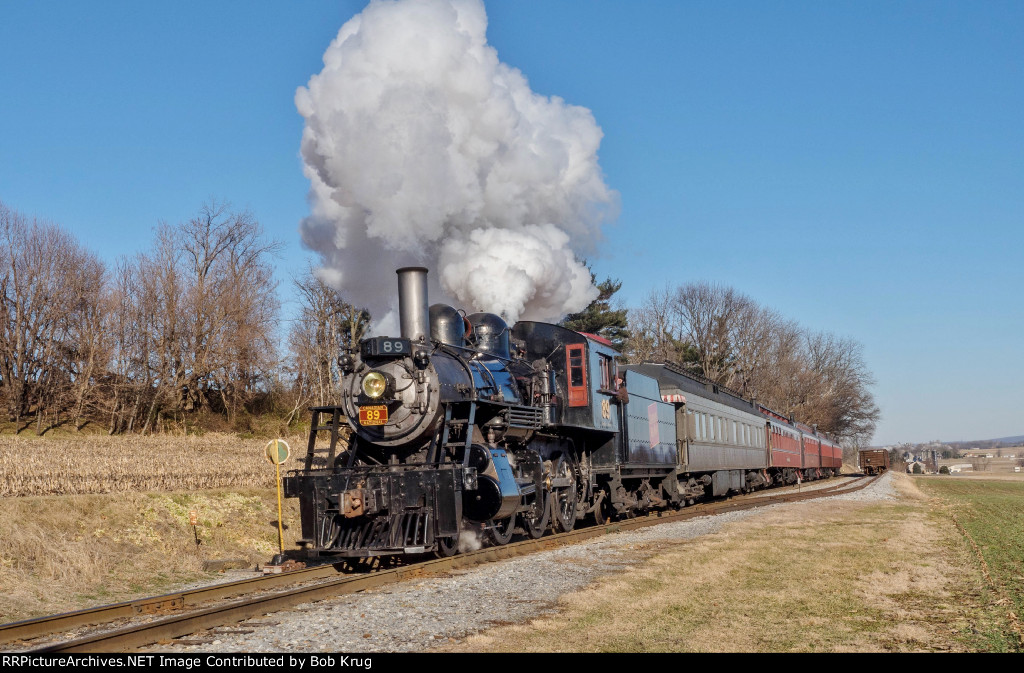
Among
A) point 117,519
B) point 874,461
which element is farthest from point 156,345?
point 874,461

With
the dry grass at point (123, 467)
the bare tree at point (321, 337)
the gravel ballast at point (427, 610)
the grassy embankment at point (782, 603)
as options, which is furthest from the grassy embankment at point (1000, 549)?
the bare tree at point (321, 337)

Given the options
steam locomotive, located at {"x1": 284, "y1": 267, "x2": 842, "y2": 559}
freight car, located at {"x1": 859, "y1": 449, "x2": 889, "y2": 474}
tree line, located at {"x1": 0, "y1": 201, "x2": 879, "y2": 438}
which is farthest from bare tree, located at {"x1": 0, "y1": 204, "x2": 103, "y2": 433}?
freight car, located at {"x1": 859, "y1": 449, "x2": 889, "y2": 474}

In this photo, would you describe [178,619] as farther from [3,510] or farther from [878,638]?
[3,510]

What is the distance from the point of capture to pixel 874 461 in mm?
61594

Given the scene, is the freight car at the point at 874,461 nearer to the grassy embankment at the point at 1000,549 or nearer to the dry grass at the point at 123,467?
the grassy embankment at the point at 1000,549

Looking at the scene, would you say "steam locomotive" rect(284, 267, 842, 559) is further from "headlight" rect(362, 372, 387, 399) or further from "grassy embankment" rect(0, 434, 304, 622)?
"grassy embankment" rect(0, 434, 304, 622)

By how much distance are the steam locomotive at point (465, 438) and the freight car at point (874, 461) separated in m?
49.2

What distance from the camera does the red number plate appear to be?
11.6 metres

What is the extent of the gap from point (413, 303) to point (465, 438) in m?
2.13

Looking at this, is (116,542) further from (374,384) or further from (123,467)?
(374,384)

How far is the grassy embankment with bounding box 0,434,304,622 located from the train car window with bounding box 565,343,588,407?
586 centimetres

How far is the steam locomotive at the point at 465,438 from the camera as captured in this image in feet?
36.3

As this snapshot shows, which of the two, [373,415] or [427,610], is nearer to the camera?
[427,610]
